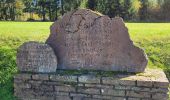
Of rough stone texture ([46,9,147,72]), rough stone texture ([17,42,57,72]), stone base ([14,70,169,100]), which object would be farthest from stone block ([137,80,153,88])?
rough stone texture ([17,42,57,72])

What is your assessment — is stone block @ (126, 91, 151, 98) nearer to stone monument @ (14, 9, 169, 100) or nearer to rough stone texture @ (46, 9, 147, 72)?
stone monument @ (14, 9, 169, 100)

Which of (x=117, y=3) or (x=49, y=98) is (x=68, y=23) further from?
Answer: (x=117, y=3)

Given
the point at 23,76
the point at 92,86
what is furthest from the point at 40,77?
the point at 92,86

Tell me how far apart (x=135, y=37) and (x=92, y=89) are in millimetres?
5642

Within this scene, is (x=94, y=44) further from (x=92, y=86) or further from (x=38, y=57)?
(x=38, y=57)

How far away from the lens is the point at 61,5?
45188 mm

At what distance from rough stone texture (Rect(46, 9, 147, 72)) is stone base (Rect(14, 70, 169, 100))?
1.01 feet

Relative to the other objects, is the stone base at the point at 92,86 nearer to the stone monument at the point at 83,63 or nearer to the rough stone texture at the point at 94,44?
the stone monument at the point at 83,63

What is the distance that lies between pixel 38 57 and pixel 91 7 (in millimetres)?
35771

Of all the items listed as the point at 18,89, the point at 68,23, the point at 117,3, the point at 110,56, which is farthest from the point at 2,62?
the point at 117,3

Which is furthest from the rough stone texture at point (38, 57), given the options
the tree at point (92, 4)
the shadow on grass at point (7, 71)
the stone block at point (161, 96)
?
the tree at point (92, 4)

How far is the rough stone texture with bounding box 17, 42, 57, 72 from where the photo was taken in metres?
7.05

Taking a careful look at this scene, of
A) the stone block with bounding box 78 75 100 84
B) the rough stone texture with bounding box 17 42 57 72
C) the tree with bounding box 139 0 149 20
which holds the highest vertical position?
the rough stone texture with bounding box 17 42 57 72

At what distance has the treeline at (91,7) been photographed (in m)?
42.7
